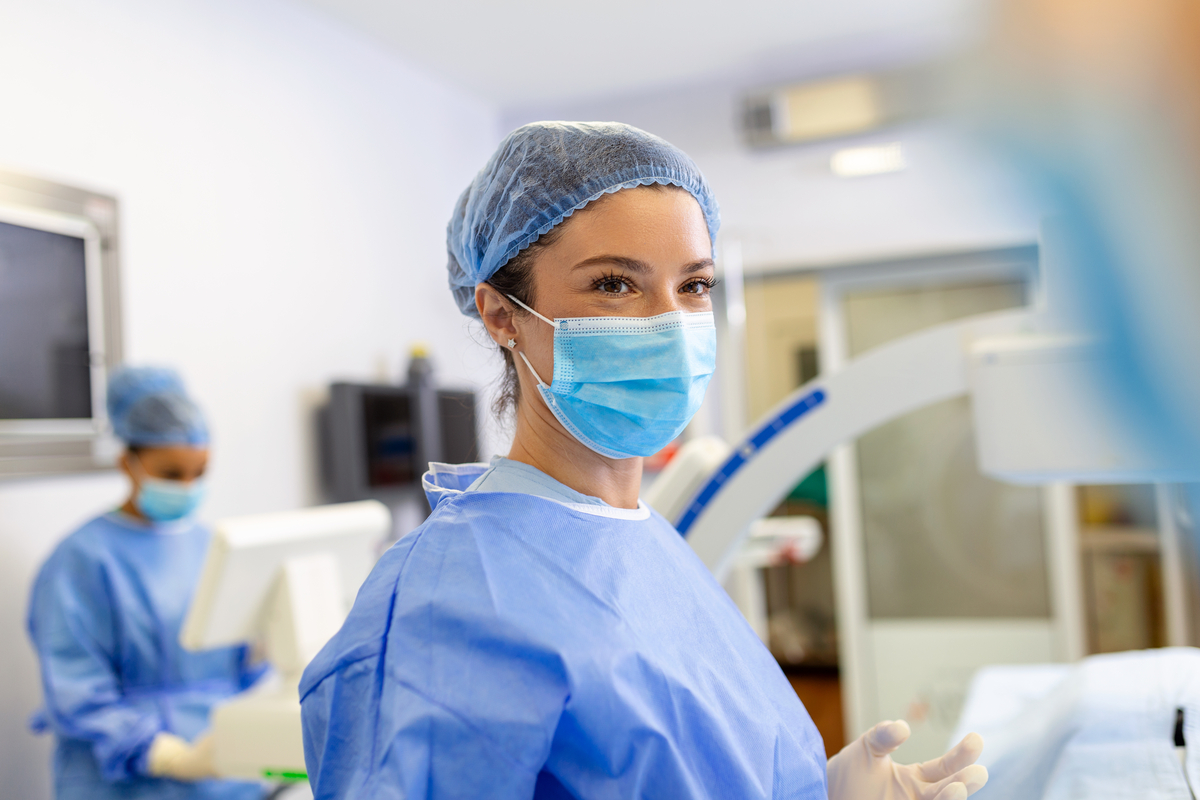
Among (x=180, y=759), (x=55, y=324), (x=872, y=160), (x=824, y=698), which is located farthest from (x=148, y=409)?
(x=824, y=698)

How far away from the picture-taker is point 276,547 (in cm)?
175

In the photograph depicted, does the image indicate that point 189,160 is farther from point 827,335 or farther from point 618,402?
point 827,335

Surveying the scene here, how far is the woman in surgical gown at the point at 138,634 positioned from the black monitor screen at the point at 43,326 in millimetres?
119

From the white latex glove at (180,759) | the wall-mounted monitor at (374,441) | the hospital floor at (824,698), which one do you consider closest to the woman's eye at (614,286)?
the white latex glove at (180,759)

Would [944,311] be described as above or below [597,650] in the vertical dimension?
above

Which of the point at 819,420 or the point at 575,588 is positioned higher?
the point at 819,420

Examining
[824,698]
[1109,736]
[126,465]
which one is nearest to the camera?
[1109,736]

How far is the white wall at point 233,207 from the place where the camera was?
206 centimetres

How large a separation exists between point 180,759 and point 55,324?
1018 mm

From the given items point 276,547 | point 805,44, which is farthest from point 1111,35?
point 805,44

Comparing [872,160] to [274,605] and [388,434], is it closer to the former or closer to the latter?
[388,434]

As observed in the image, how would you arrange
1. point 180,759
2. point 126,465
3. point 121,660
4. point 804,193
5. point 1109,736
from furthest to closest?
1. point 804,193
2. point 126,465
3. point 121,660
4. point 180,759
5. point 1109,736

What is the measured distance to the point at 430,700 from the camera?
691 millimetres

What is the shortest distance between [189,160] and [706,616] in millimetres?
2146
